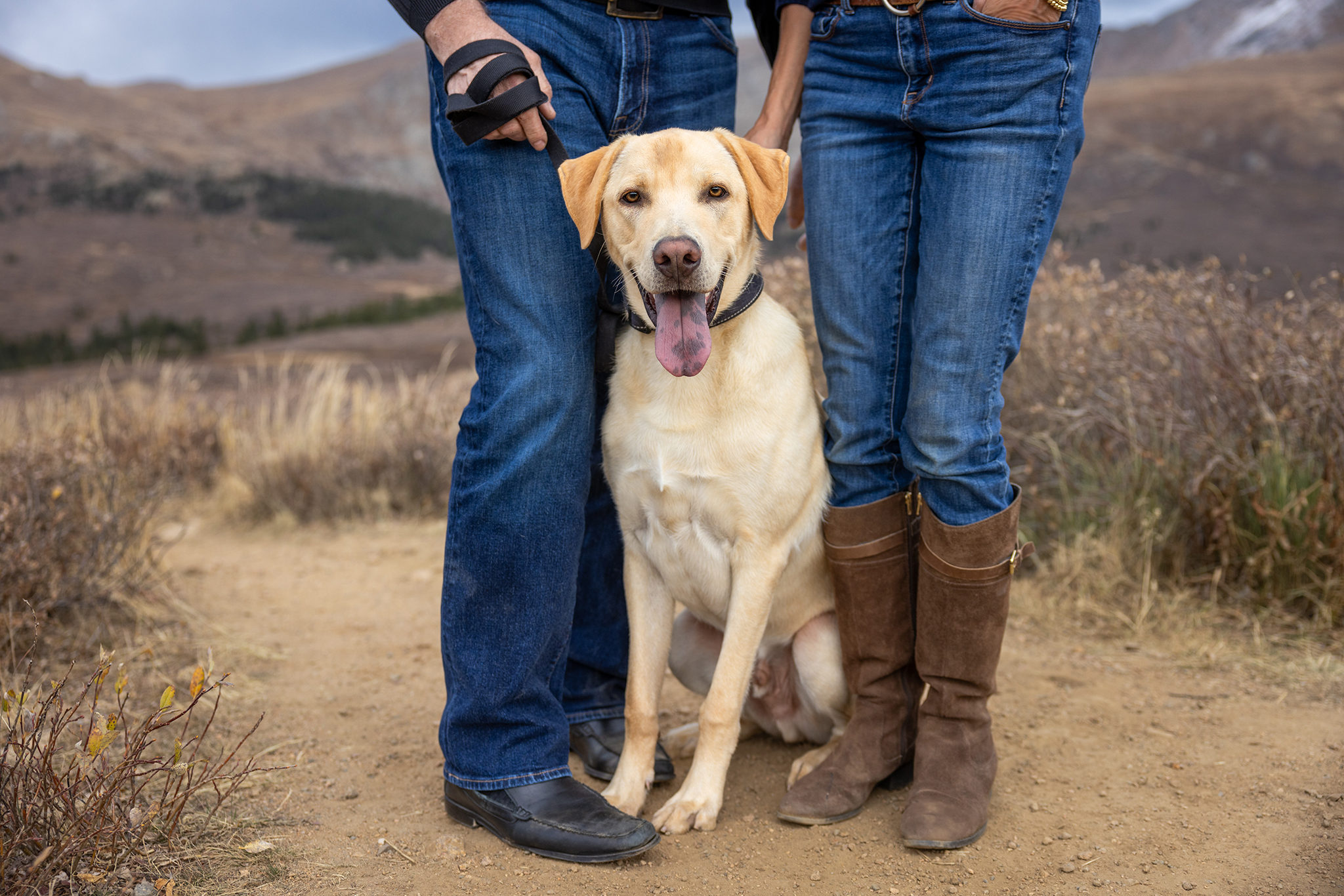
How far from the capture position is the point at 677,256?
1970mm

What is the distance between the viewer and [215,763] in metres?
2.43

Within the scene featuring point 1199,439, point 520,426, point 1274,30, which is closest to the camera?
point 520,426

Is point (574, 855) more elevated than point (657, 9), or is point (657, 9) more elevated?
point (657, 9)

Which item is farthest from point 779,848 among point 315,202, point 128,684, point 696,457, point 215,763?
point 315,202

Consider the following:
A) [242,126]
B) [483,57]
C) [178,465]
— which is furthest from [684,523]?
[242,126]

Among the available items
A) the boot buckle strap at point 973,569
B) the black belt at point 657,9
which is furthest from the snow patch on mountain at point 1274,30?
the boot buckle strap at point 973,569

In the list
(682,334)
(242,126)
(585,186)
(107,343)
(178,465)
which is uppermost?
(242,126)

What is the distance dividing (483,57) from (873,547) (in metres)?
1.37

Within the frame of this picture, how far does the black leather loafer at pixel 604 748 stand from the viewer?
2.42 meters

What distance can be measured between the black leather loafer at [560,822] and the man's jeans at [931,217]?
2.88 feet

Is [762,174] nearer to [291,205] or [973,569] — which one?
[973,569]

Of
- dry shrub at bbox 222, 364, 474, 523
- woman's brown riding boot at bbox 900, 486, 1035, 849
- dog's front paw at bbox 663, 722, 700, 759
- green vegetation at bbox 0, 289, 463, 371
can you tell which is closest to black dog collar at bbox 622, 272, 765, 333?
woman's brown riding boot at bbox 900, 486, 1035, 849

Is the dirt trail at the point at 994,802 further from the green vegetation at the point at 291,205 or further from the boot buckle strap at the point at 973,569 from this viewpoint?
the green vegetation at the point at 291,205

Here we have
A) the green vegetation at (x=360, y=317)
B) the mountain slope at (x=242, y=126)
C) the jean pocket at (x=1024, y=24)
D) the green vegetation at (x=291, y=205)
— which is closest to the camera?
the jean pocket at (x=1024, y=24)
